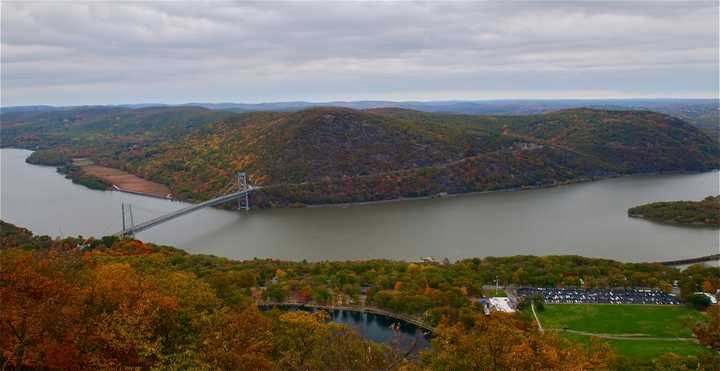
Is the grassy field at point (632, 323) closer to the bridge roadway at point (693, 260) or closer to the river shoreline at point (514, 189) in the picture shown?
the bridge roadway at point (693, 260)

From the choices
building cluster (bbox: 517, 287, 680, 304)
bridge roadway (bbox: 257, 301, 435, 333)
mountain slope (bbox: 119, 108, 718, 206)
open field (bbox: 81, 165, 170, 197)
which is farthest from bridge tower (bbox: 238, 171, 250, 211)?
building cluster (bbox: 517, 287, 680, 304)

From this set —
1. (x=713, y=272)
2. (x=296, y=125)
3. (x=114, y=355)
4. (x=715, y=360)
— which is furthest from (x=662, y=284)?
(x=296, y=125)

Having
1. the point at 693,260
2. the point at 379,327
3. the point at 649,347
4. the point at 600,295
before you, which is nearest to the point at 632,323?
the point at 649,347

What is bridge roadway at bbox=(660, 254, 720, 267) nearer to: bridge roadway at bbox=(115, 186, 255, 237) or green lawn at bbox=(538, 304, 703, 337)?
green lawn at bbox=(538, 304, 703, 337)

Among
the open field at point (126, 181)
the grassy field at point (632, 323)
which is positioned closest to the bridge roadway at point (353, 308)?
the grassy field at point (632, 323)

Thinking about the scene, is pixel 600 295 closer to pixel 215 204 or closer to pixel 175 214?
pixel 175 214

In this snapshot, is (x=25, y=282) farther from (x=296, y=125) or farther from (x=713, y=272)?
A: (x=296, y=125)
